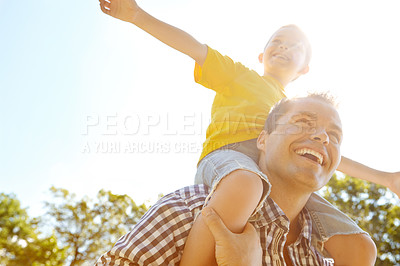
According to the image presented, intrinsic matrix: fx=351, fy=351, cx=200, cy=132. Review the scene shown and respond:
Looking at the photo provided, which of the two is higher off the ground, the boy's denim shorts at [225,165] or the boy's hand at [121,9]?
the boy's hand at [121,9]

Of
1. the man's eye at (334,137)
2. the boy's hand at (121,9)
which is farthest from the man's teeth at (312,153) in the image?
the boy's hand at (121,9)

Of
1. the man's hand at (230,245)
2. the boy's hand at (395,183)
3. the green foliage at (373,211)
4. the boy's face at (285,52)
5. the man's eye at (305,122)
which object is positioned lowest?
the green foliage at (373,211)

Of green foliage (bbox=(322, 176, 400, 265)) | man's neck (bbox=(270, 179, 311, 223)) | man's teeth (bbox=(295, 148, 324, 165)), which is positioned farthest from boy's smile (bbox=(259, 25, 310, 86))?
green foliage (bbox=(322, 176, 400, 265))

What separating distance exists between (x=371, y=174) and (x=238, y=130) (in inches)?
66.0

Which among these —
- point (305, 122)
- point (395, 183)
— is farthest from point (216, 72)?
point (395, 183)

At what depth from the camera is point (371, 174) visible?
373 cm

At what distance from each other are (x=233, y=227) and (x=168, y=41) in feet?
5.02

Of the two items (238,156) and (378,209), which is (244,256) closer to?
(238,156)

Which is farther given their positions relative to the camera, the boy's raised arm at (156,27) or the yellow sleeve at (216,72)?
the yellow sleeve at (216,72)

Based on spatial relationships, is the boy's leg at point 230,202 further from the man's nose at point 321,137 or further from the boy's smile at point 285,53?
the boy's smile at point 285,53

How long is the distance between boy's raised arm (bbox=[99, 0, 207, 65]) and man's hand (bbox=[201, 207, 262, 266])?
1416 millimetres

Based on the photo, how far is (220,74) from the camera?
3234 millimetres

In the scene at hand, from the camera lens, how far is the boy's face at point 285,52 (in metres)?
3.87

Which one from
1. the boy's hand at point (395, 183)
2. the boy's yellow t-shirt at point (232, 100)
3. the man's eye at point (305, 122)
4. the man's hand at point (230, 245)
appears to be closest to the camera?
the man's hand at point (230, 245)
